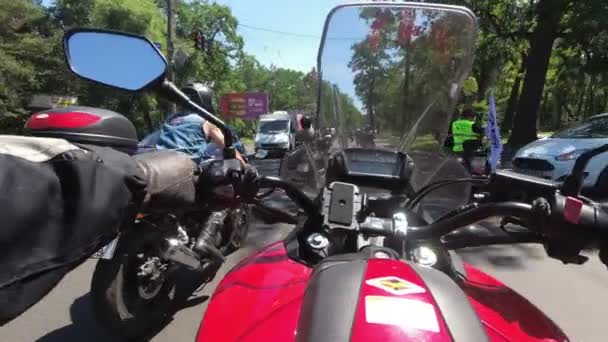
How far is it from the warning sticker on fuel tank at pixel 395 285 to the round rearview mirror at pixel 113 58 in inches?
38.0

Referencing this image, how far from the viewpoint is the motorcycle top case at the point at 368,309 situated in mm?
871

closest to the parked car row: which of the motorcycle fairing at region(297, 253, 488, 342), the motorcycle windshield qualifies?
the motorcycle windshield

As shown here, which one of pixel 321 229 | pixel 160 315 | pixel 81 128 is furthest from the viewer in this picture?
pixel 160 315

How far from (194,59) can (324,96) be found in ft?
96.3

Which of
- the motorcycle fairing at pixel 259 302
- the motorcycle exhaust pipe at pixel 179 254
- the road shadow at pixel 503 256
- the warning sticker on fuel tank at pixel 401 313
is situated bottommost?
the road shadow at pixel 503 256

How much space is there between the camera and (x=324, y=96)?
→ 2.06 meters

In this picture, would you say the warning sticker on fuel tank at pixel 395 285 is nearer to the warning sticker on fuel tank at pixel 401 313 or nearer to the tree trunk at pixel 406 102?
the warning sticker on fuel tank at pixel 401 313

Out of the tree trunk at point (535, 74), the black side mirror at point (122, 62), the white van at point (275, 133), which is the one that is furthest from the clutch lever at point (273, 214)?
the white van at point (275, 133)

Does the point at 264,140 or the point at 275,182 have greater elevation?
the point at 275,182

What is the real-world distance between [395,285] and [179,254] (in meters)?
2.43

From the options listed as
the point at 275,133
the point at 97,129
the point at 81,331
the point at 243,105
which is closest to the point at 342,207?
the point at 97,129

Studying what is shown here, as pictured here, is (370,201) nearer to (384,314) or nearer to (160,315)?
(384,314)

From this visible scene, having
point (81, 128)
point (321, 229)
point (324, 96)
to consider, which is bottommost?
point (321, 229)

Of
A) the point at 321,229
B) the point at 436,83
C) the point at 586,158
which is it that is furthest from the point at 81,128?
the point at 586,158
